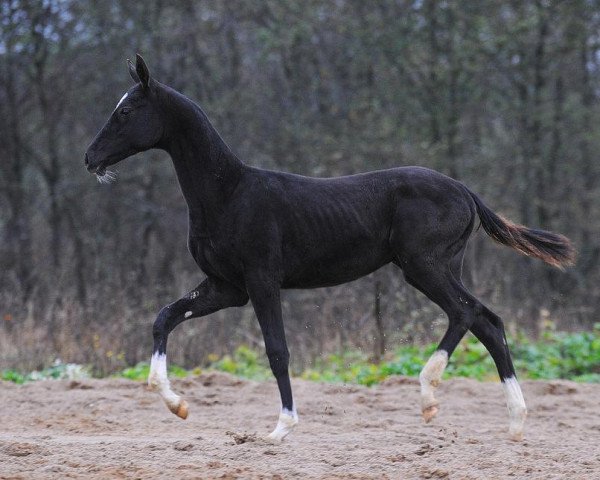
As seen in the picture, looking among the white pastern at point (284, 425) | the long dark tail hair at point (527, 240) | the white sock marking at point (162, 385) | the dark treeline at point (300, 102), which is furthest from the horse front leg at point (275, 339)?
the dark treeline at point (300, 102)

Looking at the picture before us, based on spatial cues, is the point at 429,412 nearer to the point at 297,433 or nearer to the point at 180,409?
the point at 297,433

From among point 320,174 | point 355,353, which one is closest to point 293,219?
point 355,353

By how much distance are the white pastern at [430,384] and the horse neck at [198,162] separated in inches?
69.6

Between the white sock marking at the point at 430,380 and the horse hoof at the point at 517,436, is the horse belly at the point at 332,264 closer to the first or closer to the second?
the white sock marking at the point at 430,380

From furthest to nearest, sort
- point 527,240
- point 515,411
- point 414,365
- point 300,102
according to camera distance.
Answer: point 300,102 < point 414,365 < point 527,240 < point 515,411

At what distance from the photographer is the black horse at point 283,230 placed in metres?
6.20

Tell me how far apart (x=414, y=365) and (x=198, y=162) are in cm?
531

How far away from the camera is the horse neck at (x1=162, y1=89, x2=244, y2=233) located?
6312 mm

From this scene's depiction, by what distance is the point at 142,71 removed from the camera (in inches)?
241

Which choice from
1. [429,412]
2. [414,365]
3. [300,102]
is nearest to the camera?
[429,412]

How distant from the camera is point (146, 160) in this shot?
22.0 m

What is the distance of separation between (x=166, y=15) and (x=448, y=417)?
16.6 m

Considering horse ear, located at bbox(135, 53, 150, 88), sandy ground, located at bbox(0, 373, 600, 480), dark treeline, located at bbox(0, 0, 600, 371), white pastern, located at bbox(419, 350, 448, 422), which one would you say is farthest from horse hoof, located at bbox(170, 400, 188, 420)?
dark treeline, located at bbox(0, 0, 600, 371)

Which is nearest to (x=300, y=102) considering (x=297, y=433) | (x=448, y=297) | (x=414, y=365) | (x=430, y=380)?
(x=414, y=365)
